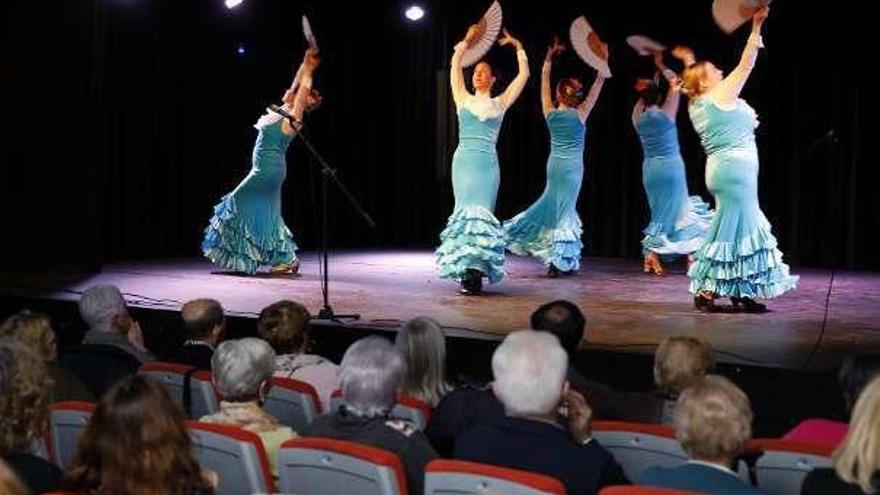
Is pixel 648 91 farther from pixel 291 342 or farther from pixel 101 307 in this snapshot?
pixel 101 307

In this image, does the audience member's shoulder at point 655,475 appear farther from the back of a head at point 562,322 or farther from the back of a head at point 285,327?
the back of a head at point 285,327

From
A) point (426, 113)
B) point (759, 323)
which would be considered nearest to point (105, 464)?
A: point (759, 323)

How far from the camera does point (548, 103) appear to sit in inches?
410

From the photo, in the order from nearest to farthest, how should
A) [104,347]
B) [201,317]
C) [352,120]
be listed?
[104,347] < [201,317] < [352,120]

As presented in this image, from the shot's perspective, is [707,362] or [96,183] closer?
[707,362]

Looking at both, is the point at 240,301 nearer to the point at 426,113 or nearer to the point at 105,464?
the point at 105,464

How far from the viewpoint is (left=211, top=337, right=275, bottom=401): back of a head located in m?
3.04

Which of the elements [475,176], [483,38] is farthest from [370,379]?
[483,38]

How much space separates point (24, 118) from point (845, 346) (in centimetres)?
806

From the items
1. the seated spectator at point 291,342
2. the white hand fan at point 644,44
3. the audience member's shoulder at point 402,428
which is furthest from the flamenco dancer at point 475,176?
the audience member's shoulder at point 402,428

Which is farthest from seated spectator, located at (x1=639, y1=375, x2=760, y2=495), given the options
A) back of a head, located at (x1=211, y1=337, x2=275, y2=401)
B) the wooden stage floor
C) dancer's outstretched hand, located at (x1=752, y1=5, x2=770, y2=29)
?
dancer's outstretched hand, located at (x1=752, y1=5, x2=770, y2=29)

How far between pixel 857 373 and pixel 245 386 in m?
1.89

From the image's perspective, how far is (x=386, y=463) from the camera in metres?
2.45

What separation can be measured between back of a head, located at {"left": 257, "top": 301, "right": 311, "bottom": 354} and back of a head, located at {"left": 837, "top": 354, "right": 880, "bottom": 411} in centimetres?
218
